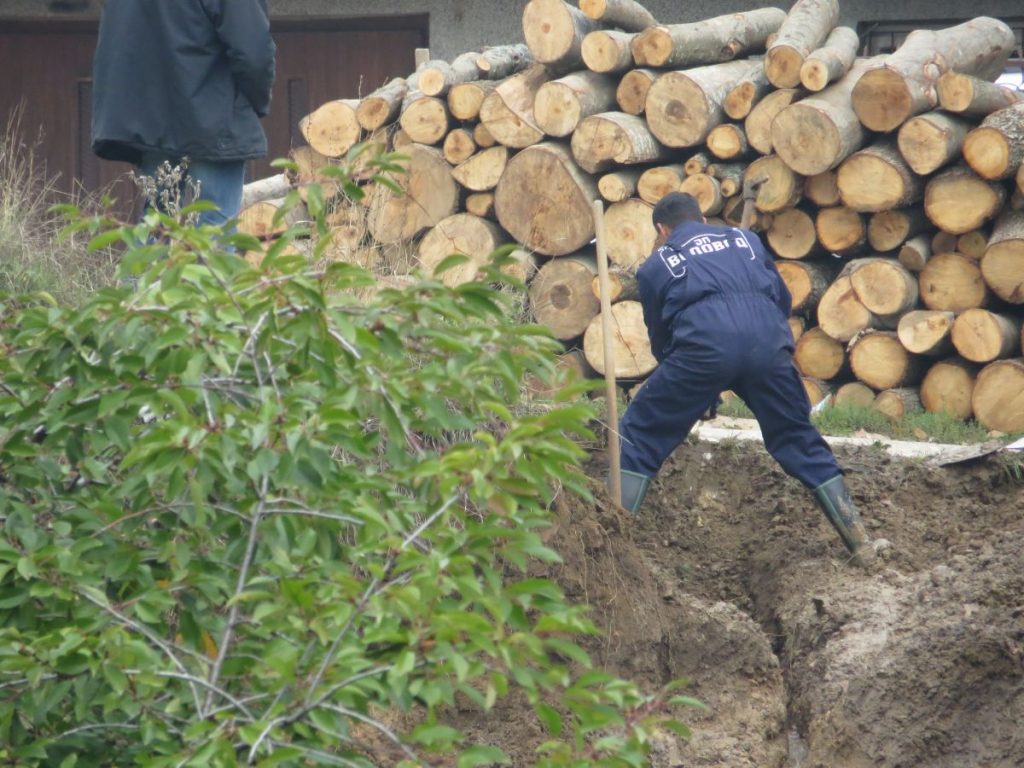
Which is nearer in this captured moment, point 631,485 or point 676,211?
point 631,485

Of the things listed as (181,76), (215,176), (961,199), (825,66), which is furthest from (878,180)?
(181,76)

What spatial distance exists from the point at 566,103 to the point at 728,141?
828 millimetres

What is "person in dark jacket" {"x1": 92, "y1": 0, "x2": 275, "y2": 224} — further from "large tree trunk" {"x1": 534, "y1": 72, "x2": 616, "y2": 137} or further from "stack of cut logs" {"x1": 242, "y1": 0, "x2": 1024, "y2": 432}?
"large tree trunk" {"x1": 534, "y1": 72, "x2": 616, "y2": 137}

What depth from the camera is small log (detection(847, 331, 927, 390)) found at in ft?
23.1

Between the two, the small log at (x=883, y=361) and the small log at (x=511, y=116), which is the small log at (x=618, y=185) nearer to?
the small log at (x=511, y=116)

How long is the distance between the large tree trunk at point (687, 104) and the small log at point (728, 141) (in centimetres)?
5

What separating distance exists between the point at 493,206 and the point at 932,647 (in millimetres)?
3645

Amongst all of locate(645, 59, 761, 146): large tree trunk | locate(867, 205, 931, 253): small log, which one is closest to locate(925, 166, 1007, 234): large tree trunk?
locate(867, 205, 931, 253): small log

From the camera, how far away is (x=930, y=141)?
261 inches

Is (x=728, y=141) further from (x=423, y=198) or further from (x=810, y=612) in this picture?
(x=810, y=612)

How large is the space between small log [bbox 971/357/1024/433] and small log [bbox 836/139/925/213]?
2.97 feet

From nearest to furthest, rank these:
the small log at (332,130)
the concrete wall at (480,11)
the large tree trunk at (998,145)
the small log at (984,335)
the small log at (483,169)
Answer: the large tree trunk at (998,145) < the small log at (984,335) < the small log at (483,169) < the small log at (332,130) < the concrete wall at (480,11)

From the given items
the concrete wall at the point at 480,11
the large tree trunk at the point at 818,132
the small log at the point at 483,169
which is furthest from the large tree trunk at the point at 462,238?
the concrete wall at the point at 480,11

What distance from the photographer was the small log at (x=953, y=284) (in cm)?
688
